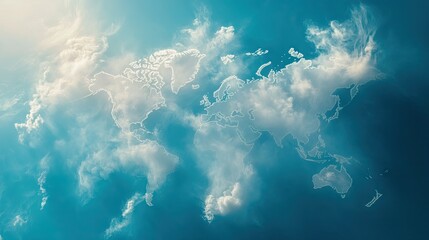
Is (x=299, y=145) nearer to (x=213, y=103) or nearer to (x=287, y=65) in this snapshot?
(x=287, y=65)

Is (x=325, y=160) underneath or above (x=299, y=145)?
underneath

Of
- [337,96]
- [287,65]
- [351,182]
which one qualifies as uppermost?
[287,65]

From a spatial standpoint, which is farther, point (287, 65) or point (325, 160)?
point (325, 160)

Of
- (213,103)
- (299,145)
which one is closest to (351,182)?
(299,145)

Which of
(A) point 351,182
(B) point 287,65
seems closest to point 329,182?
(A) point 351,182

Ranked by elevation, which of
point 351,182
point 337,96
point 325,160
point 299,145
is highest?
point 337,96

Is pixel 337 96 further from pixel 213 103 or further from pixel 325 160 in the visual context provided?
pixel 213 103

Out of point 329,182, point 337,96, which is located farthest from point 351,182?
point 337,96

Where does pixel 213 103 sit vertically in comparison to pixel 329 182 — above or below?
above

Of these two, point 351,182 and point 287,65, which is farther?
point 351,182
